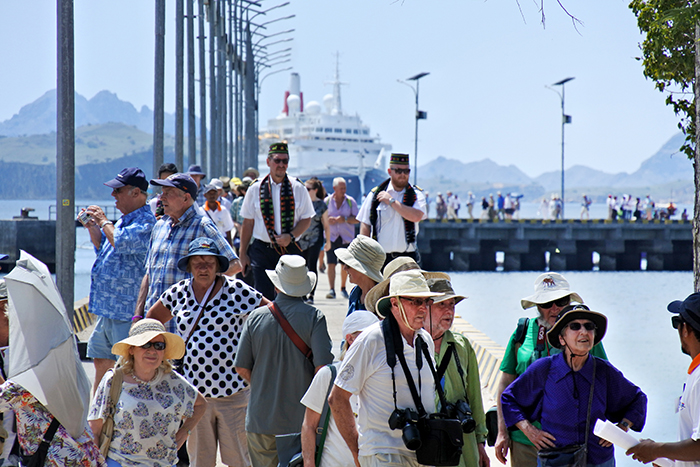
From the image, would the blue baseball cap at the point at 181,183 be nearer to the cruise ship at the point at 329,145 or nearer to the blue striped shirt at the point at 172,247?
the blue striped shirt at the point at 172,247

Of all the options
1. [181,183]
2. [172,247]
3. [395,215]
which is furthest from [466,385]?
[395,215]

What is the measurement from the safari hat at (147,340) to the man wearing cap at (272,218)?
9.87 ft

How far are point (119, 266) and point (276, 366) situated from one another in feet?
6.15

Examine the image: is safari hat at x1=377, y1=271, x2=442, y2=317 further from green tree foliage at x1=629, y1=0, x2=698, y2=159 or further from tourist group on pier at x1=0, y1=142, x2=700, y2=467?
green tree foliage at x1=629, y1=0, x2=698, y2=159

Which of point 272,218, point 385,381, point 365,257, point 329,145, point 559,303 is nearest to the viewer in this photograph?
point 385,381

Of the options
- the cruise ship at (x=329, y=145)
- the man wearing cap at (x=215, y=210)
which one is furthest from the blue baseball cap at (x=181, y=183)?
the cruise ship at (x=329, y=145)

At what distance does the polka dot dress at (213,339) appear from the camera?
4.57m

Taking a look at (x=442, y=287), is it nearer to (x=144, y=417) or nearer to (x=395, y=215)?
(x=144, y=417)

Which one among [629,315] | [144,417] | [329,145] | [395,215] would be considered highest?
[329,145]

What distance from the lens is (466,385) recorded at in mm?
3691

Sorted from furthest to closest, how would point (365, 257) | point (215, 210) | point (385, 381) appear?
1. point (215, 210)
2. point (365, 257)
3. point (385, 381)

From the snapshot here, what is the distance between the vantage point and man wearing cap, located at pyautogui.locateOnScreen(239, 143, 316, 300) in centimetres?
696

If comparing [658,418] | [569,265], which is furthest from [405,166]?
[569,265]

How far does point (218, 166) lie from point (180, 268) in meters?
24.1
